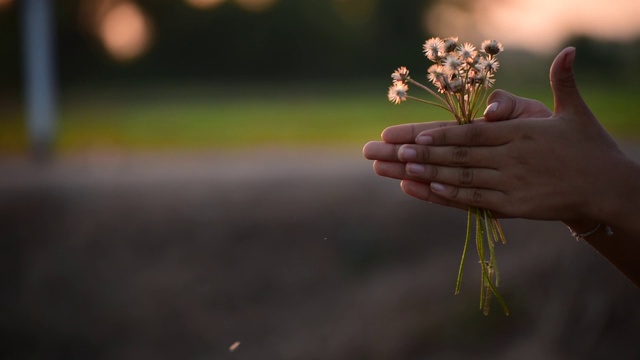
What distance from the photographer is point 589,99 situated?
16.7 m

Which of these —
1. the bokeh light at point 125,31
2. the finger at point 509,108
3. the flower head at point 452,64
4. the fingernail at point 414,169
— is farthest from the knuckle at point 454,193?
the bokeh light at point 125,31

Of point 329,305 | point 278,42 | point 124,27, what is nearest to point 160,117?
point 278,42

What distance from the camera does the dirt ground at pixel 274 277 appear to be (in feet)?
19.6

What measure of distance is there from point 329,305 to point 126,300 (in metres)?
1.95

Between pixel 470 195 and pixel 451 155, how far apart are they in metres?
0.12

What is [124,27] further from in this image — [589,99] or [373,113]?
[589,99]

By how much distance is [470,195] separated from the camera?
2041 millimetres

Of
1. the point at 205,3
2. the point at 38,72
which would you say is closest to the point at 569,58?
the point at 38,72

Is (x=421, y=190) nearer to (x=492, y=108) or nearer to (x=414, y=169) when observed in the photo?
(x=414, y=169)

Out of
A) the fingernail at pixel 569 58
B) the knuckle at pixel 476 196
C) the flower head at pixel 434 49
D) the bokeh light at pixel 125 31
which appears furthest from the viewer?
the bokeh light at pixel 125 31

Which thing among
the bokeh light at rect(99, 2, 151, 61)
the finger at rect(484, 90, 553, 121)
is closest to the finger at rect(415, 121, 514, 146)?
the finger at rect(484, 90, 553, 121)

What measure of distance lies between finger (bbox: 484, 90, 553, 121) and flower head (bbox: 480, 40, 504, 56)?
Result: 116 mm

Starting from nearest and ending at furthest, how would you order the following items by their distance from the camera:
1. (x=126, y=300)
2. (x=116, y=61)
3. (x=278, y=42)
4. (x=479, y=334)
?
(x=479, y=334)
(x=126, y=300)
(x=116, y=61)
(x=278, y=42)

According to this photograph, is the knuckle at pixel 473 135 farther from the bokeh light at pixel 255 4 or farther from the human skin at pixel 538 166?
the bokeh light at pixel 255 4
